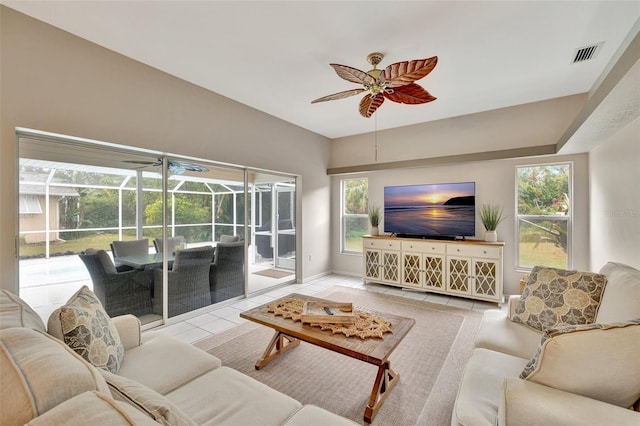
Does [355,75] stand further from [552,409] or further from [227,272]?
[227,272]

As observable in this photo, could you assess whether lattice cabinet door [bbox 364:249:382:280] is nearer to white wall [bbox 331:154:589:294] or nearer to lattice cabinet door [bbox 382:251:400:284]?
lattice cabinet door [bbox 382:251:400:284]

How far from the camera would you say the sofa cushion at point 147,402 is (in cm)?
86

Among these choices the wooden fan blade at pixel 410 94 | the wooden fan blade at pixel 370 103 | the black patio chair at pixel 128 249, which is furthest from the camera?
the black patio chair at pixel 128 249

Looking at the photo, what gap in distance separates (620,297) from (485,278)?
7.75 feet

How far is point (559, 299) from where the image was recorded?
2.05 metres

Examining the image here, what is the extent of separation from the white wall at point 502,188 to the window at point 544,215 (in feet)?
0.30

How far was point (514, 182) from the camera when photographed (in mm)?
4125

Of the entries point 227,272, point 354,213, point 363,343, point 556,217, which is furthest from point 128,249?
point 556,217

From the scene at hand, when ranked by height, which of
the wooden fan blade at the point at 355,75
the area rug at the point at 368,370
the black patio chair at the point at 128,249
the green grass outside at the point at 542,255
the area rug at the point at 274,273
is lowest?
the area rug at the point at 368,370

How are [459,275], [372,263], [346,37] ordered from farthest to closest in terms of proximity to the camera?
[372,263]
[459,275]
[346,37]

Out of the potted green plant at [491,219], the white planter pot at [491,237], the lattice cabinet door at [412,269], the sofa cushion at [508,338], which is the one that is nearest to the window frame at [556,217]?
the potted green plant at [491,219]

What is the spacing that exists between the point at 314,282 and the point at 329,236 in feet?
3.71

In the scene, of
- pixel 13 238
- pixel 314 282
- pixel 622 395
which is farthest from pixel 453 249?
pixel 13 238

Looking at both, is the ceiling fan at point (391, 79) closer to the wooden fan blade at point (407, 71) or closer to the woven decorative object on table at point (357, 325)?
the wooden fan blade at point (407, 71)
